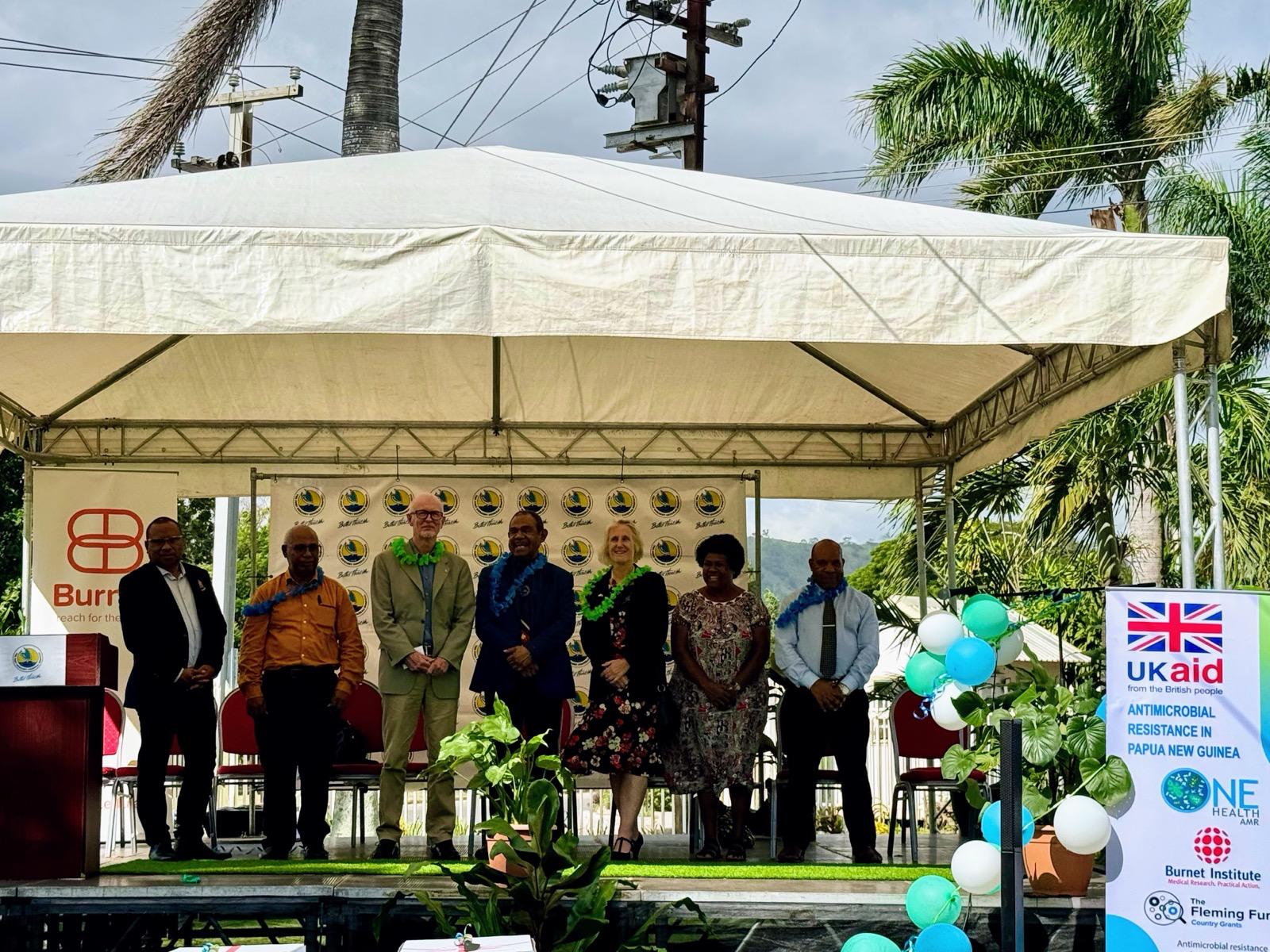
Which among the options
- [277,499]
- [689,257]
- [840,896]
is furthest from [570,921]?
[277,499]

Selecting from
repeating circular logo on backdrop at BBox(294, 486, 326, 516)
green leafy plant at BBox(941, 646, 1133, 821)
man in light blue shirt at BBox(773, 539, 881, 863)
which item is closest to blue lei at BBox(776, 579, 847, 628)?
man in light blue shirt at BBox(773, 539, 881, 863)

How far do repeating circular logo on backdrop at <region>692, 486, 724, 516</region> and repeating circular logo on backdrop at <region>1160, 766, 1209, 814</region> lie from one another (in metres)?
4.92

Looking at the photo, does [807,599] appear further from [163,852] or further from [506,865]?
[163,852]

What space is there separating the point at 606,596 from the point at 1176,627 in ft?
9.13

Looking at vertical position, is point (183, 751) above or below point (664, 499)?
below

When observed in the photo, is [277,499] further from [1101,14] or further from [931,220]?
[1101,14]

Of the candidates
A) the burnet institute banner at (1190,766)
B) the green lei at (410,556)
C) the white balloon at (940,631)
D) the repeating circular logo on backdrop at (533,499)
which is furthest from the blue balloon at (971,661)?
the repeating circular logo on backdrop at (533,499)

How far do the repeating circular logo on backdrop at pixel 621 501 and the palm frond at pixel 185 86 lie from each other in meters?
7.44

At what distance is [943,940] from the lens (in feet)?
17.1

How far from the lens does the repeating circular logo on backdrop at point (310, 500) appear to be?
9.80 m

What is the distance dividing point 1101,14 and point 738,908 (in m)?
15.5

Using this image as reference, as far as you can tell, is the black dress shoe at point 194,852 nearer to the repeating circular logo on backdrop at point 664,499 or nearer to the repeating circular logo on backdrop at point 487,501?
the repeating circular logo on backdrop at point 487,501

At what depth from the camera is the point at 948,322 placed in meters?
5.93

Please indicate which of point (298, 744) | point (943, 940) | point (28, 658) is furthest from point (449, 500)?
point (943, 940)
